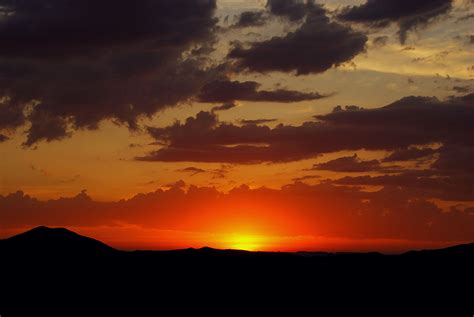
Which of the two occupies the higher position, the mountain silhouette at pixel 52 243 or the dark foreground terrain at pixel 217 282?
the mountain silhouette at pixel 52 243

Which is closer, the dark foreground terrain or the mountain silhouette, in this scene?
the dark foreground terrain

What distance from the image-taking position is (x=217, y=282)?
428ft

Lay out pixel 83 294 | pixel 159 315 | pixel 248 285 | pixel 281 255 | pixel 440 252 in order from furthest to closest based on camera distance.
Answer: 1. pixel 281 255
2. pixel 440 252
3. pixel 248 285
4. pixel 83 294
5. pixel 159 315

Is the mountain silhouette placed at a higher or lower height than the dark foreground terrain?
higher

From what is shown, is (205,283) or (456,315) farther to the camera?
(205,283)

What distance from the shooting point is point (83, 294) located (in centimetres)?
11906

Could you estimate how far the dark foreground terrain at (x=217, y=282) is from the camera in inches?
4503

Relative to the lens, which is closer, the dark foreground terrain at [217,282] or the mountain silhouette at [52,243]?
the dark foreground terrain at [217,282]

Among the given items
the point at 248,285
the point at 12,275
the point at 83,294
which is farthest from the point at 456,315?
the point at 12,275

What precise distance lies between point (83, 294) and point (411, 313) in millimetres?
50200

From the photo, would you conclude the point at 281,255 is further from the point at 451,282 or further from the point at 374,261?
the point at 451,282

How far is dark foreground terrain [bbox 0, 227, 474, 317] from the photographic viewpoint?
4503 inches

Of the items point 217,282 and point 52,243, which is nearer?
point 217,282

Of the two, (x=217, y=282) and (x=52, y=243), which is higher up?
(x=52, y=243)
